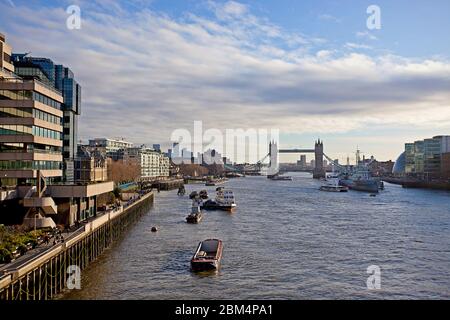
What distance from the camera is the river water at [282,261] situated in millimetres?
21469

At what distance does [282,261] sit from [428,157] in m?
145

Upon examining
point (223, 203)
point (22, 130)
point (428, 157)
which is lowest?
point (223, 203)

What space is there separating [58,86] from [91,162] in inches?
632

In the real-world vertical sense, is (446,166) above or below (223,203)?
above

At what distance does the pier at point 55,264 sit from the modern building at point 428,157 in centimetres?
13007

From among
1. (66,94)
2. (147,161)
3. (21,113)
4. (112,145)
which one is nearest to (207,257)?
(21,113)

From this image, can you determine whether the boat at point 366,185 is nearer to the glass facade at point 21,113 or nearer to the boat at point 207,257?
the boat at point 207,257

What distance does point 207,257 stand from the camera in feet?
86.3

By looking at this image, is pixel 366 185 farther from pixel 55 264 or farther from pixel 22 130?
pixel 55 264

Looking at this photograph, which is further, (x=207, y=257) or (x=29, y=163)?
(x=29, y=163)

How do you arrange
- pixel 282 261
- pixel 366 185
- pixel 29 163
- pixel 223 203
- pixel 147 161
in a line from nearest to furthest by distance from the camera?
pixel 282 261
pixel 29 163
pixel 223 203
pixel 366 185
pixel 147 161

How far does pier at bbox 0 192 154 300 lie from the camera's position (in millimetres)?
16547

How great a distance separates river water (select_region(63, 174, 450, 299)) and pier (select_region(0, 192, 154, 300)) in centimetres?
91

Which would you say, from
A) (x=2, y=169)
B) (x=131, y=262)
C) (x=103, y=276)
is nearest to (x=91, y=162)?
(x=2, y=169)
